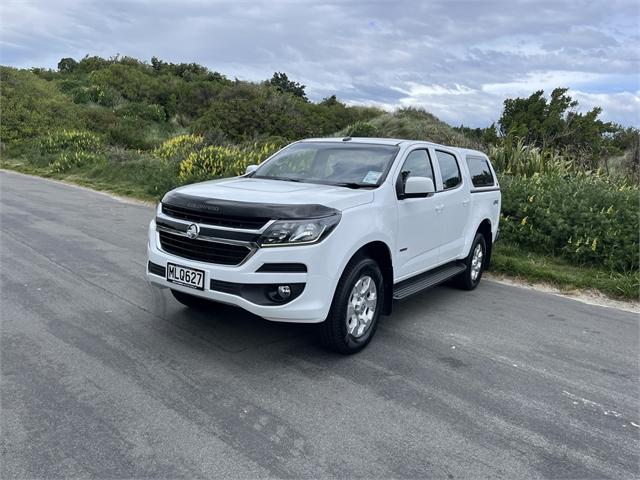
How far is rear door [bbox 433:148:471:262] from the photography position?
6.01 m

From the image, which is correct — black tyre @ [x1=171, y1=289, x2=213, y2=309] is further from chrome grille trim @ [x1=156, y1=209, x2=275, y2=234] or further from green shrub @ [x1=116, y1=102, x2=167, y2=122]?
green shrub @ [x1=116, y1=102, x2=167, y2=122]

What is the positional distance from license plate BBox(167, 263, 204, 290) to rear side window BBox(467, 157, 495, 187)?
4.04 metres

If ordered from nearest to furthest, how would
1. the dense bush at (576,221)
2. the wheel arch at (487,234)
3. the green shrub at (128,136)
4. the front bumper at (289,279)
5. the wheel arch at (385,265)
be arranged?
the front bumper at (289,279)
the wheel arch at (385,265)
the wheel arch at (487,234)
the dense bush at (576,221)
the green shrub at (128,136)

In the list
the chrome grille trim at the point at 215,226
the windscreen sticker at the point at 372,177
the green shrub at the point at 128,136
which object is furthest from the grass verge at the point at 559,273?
the green shrub at the point at 128,136

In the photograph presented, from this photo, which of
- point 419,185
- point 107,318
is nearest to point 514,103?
point 419,185

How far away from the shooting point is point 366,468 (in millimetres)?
3014

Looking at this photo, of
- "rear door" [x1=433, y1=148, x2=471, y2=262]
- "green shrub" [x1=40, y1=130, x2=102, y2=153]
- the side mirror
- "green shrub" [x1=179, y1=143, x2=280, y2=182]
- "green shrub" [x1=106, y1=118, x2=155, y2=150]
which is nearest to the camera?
the side mirror

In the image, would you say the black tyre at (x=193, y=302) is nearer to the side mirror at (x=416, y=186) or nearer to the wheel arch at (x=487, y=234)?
the side mirror at (x=416, y=186)

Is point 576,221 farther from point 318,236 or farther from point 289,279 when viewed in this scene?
point 289,279

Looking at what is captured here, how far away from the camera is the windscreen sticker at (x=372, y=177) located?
5.07 m

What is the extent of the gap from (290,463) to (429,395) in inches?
51.9

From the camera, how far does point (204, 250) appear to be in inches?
169

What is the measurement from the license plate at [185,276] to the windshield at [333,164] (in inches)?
61.6

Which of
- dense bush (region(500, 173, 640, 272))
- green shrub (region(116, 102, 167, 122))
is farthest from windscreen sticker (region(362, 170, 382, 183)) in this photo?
green shrub (region(116, 102, 167, 122))
